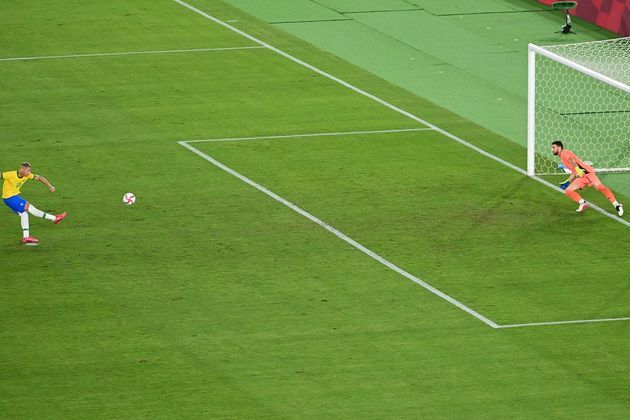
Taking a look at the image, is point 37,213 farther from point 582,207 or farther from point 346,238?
point 582,207

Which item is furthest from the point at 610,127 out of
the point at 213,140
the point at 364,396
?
the point at 364,396

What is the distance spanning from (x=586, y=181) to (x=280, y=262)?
6.03 metres

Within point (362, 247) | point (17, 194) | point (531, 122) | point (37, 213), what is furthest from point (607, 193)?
point (17, 194)

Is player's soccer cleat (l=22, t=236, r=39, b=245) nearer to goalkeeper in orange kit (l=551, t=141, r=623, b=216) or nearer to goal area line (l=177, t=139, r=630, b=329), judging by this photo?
goal area line (l=177, t=139, r=630, b=329)

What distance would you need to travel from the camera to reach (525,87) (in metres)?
34.4

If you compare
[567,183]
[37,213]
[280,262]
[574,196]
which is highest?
[567,183]

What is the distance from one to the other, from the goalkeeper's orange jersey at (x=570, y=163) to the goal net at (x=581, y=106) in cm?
158

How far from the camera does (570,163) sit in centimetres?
2653

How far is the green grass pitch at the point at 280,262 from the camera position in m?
19.8

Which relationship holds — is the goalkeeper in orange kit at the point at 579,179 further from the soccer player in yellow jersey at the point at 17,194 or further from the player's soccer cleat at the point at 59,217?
the soccer player in yellow jersey at the point at 17,194

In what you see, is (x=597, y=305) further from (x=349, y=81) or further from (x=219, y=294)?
(x=349, y=81)

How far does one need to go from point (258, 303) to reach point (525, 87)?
45.5 feet

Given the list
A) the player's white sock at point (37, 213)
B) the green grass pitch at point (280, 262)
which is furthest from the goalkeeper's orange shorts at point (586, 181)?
the player's white sock at point (37, 213)

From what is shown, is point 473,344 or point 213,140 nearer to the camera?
point 473,344
